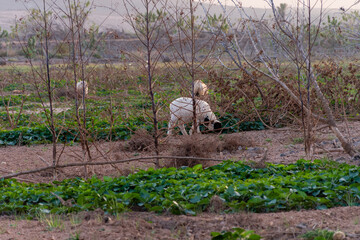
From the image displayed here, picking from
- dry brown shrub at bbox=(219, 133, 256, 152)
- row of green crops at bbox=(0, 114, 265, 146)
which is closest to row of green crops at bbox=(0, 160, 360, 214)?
dry brown shrub at bbox=(219, 133, 256, 152)

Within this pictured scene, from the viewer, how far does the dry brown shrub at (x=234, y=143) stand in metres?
7.70

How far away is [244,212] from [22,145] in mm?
6167

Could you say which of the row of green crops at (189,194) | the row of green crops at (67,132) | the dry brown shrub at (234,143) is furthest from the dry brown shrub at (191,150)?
the row of green crops at (67,132)

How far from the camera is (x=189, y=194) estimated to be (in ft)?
13.4

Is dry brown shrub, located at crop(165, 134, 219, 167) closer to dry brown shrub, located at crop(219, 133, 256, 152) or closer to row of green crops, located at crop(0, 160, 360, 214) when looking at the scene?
dry brown shrub, located at crop(219, 133, 256, 152)

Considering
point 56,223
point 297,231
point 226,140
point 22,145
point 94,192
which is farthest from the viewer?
point 22,145

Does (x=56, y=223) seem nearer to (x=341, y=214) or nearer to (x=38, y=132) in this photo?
(x=341, y=214)

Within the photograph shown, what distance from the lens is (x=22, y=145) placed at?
8727 millimetres

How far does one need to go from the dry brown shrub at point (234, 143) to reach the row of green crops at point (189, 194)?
9.33 feet

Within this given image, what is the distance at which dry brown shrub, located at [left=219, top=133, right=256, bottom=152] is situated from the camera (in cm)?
770

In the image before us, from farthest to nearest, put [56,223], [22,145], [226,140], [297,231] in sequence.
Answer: [22,145], [226,140], [56,223], [297,231]

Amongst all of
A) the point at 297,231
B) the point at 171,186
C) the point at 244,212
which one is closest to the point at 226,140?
the point at 171,186

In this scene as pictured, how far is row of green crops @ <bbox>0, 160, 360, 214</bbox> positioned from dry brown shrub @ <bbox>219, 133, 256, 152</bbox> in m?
2.84

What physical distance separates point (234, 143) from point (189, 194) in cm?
378
